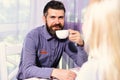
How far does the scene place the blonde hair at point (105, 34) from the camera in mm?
933

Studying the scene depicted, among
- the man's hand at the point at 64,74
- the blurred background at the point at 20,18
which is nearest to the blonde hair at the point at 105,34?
the man's hand at the point at 64,74

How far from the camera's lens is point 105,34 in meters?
0.94

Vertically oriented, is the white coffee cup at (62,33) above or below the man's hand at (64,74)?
above

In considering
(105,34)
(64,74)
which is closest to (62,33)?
(64,74)

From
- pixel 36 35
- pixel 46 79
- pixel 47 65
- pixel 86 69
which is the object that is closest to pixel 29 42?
pixel 36 35

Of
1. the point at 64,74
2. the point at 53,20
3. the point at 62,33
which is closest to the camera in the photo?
the point at 64,74

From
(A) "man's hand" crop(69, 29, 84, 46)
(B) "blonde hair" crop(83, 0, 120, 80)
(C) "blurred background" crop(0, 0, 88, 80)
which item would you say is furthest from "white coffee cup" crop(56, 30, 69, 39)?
(B) "blonde hair" crop(83, 0, 120, 80)

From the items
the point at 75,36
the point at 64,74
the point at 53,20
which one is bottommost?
the point at 64,74

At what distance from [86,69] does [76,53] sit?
1207 mm

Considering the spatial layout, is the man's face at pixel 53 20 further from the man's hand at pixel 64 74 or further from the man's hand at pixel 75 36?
the man's hand at pixel 64 74

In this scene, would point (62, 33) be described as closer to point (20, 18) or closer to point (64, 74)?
point (64, 74)

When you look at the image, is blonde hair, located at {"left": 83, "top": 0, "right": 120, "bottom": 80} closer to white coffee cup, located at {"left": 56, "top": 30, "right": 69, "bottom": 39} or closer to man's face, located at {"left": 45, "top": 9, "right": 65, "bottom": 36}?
white coffee cup, located at {"left": 56, "top": 30, "right": 69, "bottom": 39}

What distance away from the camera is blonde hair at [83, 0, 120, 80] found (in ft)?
3.06

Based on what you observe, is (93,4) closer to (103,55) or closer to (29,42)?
(103,55)
